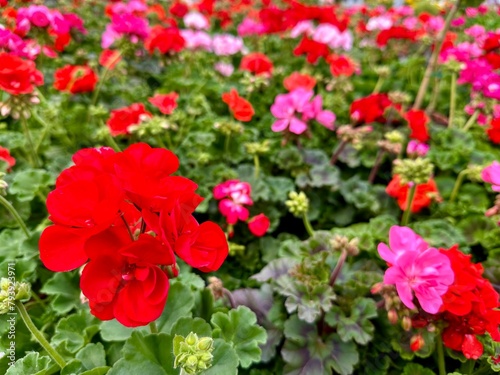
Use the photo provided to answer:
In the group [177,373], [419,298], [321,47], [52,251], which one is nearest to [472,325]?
[419,298]

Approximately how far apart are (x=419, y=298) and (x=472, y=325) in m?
0.18

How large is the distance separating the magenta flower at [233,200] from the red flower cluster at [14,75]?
81cm

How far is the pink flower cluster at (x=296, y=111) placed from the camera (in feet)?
6.55

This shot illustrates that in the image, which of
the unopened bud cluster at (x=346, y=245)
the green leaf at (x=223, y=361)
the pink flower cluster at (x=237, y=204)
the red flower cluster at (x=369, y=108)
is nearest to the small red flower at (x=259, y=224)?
the pink flower cluster at (x=237, y=204)

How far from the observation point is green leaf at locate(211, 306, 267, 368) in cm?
121

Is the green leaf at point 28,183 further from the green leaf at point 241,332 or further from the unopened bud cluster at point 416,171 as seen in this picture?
the unopened bud cluster at point 416,171

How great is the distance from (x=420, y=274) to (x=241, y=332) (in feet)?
1.69

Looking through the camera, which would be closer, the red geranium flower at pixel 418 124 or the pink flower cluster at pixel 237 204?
the pink flower cluster at pixel 237 204

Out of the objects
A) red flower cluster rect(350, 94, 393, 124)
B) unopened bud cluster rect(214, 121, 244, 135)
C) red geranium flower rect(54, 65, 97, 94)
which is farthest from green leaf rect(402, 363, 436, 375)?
red geranium flower rect(54, 65, 97, 94)

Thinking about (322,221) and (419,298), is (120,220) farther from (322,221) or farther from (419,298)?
(322,221)

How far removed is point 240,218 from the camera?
171 centimetres

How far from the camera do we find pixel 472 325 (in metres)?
1.13

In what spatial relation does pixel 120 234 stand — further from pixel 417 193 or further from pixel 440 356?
pixel 417 193

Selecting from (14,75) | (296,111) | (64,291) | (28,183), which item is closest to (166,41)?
(296,111)
